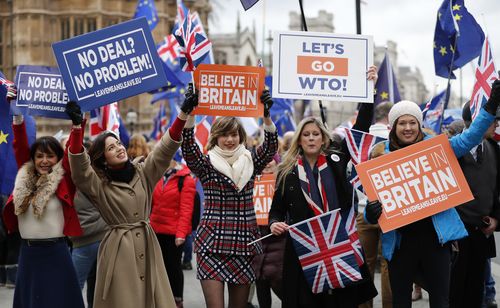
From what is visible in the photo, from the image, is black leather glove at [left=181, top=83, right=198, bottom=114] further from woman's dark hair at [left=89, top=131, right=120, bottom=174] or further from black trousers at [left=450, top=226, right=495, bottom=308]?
black trousers at [left=450, top=226, right=495, bottom=308]

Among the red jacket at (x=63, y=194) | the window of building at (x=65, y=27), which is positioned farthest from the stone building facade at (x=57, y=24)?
the red jacket at (x=63, y=194)

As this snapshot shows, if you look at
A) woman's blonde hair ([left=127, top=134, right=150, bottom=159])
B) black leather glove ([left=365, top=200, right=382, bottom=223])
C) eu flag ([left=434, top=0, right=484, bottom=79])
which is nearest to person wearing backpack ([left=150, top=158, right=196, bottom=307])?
woman's blonde hair ([left=127, top=134, right=150, bottom=159])

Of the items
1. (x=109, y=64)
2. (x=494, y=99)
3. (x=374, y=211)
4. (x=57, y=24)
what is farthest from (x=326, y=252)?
(x=57, y=24)

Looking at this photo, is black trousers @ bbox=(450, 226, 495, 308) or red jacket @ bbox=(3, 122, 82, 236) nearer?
red jacket @ bbox=(3, 122, 82, 236)

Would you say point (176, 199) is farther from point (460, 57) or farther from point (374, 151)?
point (460, 57)

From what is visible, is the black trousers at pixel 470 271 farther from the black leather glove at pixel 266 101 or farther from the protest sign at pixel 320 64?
the black leather glove at pixel 266 101

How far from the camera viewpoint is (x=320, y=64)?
6625 mm

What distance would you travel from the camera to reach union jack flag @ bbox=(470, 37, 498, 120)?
20.4 feet

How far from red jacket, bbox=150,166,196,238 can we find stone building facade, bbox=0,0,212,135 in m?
32.3

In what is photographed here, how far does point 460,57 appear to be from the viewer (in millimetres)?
8844

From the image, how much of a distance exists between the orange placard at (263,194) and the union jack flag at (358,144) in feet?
6.81

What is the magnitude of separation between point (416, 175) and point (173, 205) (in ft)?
10.2

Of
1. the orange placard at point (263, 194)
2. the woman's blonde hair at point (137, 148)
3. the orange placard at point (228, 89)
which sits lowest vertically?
the orange placard at point (263, 194)

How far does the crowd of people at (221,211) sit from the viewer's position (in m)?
5.66
